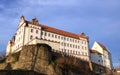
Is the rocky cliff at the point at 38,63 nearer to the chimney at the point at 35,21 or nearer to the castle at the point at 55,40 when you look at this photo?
the castle at the point at 55,40

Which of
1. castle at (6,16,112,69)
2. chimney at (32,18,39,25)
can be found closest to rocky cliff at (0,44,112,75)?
castle at (6,16,112,69)

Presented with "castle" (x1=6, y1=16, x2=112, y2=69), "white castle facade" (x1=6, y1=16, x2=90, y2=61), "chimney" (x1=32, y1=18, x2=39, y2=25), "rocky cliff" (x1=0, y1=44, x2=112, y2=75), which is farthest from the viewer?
"chimney" (x1=32, y1=18, x2=39, y2=25)

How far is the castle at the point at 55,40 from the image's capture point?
237 ft

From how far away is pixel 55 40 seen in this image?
78.8m

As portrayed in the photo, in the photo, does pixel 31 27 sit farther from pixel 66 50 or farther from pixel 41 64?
pixel 41 64

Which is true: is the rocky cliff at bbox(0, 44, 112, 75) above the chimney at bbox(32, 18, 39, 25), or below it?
below

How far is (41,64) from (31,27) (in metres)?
26.9

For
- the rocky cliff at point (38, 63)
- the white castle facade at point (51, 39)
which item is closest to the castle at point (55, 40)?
the white castle facade at point (51, 39)

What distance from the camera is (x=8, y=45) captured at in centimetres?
8438

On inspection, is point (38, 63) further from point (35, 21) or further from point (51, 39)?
point (35, 21)

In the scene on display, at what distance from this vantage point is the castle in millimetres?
72375

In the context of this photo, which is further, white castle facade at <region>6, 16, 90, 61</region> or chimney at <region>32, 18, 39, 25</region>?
chimney at <region>32, 18, 39, 25</region>

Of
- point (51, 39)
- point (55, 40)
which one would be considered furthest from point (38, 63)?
point (55, 40)

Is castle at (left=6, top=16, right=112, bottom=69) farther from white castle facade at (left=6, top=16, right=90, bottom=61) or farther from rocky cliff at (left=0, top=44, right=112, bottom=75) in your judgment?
rocky cliff at (left=0, top=44, right=112, bottom=75)
